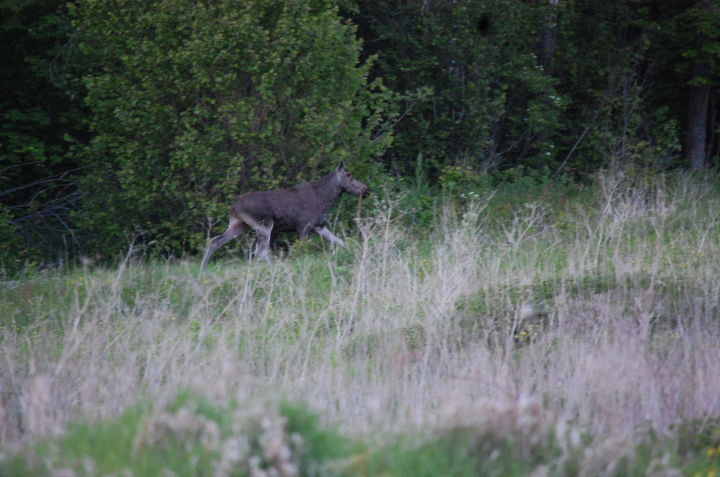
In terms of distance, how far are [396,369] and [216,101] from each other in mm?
8755

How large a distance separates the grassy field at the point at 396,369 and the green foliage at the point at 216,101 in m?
2.58

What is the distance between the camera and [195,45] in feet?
44.7

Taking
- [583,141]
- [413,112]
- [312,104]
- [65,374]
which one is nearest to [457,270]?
[65,374]

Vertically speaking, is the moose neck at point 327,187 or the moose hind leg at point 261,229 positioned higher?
the moose neck at point 327,187

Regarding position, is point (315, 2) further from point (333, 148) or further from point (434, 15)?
point (434, 15)

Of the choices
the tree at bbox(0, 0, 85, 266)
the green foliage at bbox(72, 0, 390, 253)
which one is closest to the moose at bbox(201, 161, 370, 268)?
the green foliage at bbox(72, 0, 390, 253)

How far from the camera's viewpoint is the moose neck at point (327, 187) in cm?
1348

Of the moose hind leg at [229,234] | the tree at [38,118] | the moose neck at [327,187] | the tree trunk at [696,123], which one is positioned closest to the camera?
the moose hind leg at [229,234]

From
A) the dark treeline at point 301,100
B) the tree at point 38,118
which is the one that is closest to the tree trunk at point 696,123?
the dark treeline at point 301,100

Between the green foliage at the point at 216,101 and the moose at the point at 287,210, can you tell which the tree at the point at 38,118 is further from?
the moose at the point at 287,210

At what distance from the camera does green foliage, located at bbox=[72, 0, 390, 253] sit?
543 inches


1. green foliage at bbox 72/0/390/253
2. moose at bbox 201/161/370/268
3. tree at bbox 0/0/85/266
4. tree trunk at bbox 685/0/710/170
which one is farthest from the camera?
tree trunk at bbox 685/0/710/170

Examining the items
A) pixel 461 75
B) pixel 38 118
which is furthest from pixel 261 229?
pixel 461 75

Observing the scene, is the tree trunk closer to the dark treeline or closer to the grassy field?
the dark treeline
